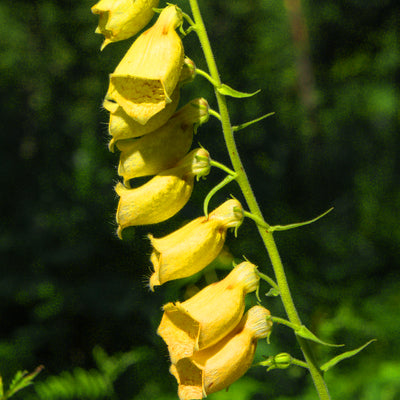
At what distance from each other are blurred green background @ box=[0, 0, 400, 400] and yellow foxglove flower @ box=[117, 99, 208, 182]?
4.08 ft

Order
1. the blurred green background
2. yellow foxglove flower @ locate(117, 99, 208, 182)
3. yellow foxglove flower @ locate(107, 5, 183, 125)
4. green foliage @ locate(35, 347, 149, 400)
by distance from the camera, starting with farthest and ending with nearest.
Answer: the blurred green background
green foliage @ locate(35, 347, 149, 400)
yellow foxglove flower @ locate(117, 99, 208, 182)
yellow foxglove flower @ locate(107, 5, 183, 125)

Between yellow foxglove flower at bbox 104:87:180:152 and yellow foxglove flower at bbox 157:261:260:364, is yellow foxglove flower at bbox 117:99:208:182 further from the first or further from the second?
yellow foxglove flower at bbox 157:261:260:364

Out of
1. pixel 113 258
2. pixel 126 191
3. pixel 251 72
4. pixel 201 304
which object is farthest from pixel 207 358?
pixel 251 72

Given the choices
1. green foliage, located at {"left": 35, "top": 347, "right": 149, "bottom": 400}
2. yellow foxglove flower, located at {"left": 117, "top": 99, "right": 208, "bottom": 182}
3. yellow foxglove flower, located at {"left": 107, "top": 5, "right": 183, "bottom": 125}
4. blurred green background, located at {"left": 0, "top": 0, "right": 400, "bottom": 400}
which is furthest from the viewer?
blurred green background, located at {"left": 0, "top": 0, "right": 400, "bottom": 400}

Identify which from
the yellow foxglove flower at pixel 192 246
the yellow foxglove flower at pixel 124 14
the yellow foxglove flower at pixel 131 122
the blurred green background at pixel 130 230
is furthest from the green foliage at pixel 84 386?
the yellow foxglove flower at pixel 124 14

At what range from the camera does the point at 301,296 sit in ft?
12.7

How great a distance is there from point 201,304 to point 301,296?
2584 mm

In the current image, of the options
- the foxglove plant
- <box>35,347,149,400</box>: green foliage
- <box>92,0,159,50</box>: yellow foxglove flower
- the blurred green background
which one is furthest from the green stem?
<box>35,347,149,400</box>: green foliage

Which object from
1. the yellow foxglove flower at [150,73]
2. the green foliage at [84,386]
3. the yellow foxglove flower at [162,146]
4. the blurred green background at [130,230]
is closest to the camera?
the yellow foxglove flower at [150,73]

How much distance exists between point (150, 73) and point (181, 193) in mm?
299

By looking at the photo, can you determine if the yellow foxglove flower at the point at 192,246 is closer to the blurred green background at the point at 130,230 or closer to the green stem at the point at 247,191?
the green stem at the point at 247,191

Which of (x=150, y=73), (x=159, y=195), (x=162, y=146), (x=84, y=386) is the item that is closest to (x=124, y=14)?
(x=150, y=73)

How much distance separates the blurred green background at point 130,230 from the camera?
331 cm

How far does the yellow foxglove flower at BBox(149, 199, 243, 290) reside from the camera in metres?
1.38
